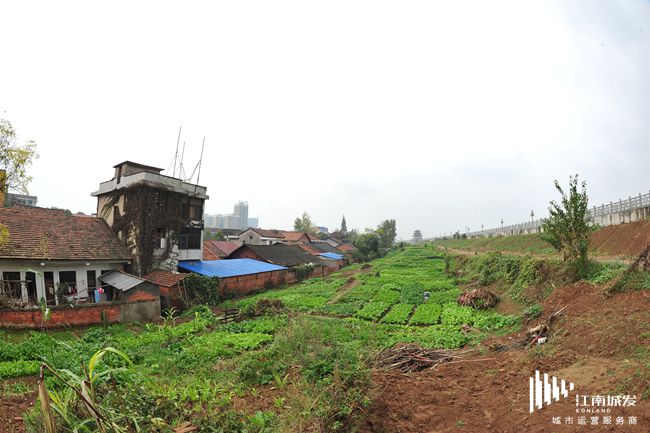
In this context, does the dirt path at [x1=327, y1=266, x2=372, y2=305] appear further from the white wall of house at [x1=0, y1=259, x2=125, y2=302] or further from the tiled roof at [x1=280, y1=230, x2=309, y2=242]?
the tiled roof at [x1=280, y1=230, x2=309, y2=242]

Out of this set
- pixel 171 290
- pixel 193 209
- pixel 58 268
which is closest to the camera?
pixel 58 268

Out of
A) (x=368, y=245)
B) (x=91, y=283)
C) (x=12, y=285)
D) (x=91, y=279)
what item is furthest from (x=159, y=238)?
(x=368, y=245)

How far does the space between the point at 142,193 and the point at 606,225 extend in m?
35.5

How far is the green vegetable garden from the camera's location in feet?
19.0

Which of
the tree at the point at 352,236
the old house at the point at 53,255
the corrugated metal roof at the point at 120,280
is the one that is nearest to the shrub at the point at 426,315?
the corrugated metal roof at the point at 120,280

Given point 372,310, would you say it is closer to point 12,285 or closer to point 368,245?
point 12,285

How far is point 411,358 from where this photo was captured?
413 inches

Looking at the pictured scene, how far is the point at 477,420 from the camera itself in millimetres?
6949

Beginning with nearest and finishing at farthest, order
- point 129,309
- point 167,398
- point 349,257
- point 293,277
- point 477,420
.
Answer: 1. point 167,398
2. point 477,420
3. point 129,309
4. point 293,277
5. point 349,257

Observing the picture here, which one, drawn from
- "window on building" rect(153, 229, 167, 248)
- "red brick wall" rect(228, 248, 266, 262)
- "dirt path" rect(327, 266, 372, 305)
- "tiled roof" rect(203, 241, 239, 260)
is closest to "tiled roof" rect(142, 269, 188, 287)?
"window on building" rect(153, 229, 167, 248)

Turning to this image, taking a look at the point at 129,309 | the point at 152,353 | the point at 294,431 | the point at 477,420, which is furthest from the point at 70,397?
the point at 129,309

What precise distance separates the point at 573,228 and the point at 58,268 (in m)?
27.5

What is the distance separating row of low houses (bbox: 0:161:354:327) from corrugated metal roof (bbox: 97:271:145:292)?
70mm

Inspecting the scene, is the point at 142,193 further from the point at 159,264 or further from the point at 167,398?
the point at 167,398
